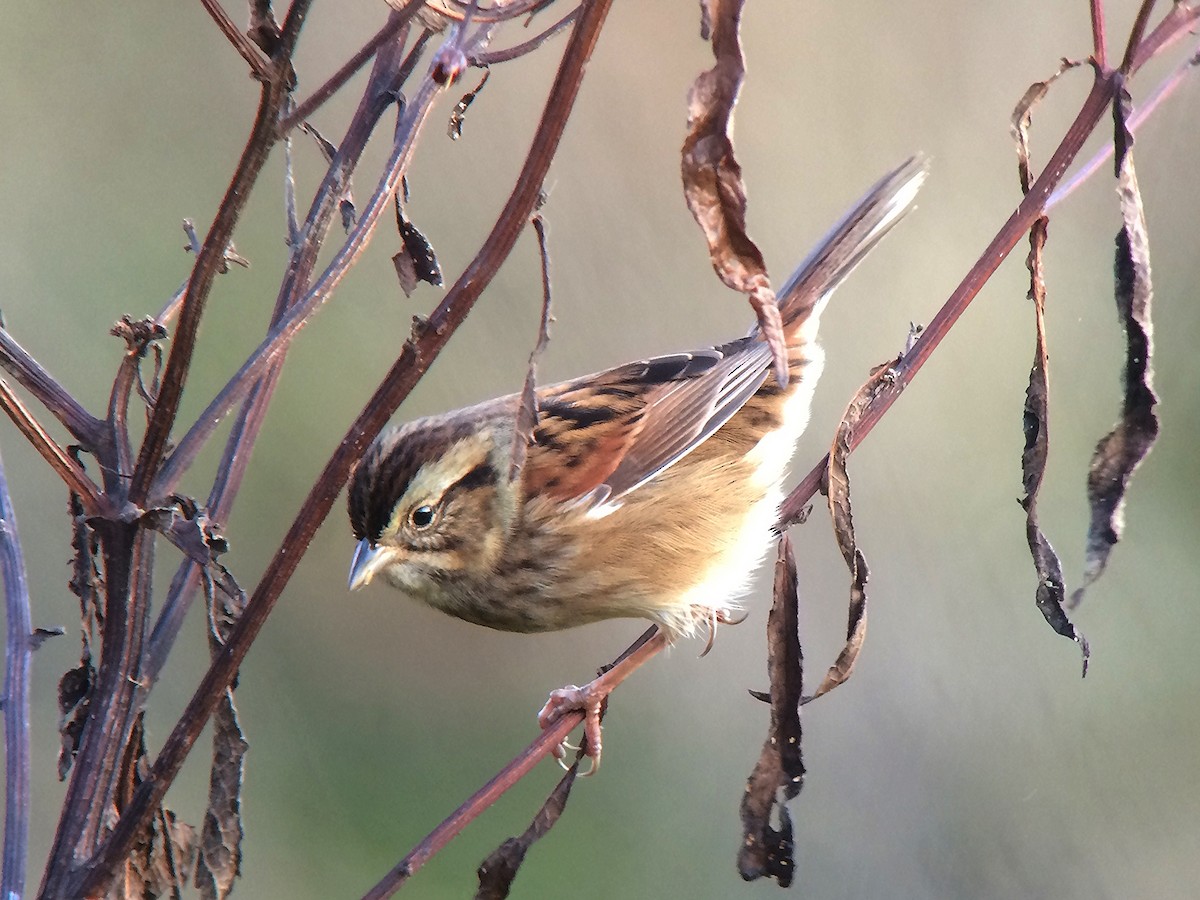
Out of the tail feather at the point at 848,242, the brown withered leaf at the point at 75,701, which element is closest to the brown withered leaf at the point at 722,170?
the brown withered leaf at the point at 75,701

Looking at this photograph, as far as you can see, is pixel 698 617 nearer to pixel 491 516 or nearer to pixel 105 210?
pixel 491 516

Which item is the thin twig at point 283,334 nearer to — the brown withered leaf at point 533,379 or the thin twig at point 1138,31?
the brown withered leaf at point 533,379

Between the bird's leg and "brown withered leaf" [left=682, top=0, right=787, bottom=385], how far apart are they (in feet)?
5.36

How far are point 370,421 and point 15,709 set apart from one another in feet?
2.26

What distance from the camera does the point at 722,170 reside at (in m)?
1.40

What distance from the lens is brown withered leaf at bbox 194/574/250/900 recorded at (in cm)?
182

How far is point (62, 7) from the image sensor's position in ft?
18.1

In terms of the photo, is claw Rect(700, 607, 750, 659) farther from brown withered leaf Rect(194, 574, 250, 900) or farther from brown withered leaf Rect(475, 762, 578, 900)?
brown withered leaf Rect(194, 574, 250, 900)

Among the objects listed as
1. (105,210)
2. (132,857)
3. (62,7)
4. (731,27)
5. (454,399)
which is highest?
(62,7)

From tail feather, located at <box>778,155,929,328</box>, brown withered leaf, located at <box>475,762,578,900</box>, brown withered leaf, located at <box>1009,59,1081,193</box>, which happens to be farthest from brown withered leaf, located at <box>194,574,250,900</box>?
tail feather, located at <box>778,155,929,328</box>

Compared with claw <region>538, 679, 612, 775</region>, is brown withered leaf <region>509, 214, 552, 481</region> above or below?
below

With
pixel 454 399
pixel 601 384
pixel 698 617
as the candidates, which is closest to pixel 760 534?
pixel 698 617

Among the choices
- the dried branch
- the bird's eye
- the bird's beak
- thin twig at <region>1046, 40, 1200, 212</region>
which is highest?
the bird's eye

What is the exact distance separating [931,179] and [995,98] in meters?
0.38
